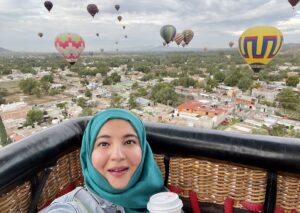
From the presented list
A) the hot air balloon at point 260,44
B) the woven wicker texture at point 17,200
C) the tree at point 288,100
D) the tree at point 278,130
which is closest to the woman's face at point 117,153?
the woven wicker texture at point 17,200

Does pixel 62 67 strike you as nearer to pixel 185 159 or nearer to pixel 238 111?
pixel 238 111

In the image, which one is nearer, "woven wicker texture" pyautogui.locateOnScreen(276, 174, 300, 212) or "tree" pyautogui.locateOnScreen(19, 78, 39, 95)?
"woven wicker texture" pyautogui.locateOnScreen(276, 174, 300, 212)

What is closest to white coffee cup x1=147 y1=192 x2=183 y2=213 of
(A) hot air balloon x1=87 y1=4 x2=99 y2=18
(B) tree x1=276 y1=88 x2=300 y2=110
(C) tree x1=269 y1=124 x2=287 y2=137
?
(C) tree x1=269 y1=124 x2=287 y2=137

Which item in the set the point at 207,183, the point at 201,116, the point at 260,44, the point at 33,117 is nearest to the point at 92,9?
the point at 33,117

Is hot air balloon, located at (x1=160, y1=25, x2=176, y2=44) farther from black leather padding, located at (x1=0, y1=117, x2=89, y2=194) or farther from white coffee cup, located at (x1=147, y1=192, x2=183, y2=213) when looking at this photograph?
white coffee cup, located at (x1=147, y1=192, x2=183, y2=213)

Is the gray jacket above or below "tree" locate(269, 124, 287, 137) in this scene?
above

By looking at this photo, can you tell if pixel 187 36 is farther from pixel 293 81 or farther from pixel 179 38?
pixel 293 81

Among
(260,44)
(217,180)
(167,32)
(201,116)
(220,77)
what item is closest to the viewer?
(217,180)

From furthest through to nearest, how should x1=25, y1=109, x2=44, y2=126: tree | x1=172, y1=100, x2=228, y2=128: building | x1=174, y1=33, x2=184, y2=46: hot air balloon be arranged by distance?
x1=174, y1=33, x2=184, y2=46: hot air balloon
x1=25, y1=109, x2=44, y2=126: tree
x1=172, y1=100, x2=228, y2=128: building
